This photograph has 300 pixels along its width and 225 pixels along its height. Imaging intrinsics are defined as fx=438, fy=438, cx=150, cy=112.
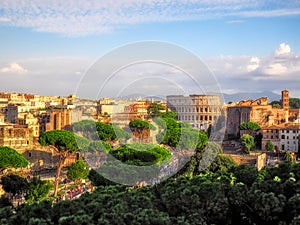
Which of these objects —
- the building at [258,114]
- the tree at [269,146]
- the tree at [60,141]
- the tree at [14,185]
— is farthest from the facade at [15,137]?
the building at [258,114]

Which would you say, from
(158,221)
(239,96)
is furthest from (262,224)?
(239,96)

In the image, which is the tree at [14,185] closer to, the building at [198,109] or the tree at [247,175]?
the tree at [247,175]

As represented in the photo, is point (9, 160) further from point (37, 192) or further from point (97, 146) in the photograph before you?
point (97, 146)

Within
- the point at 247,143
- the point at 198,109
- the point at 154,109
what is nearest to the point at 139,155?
the point at 198,109

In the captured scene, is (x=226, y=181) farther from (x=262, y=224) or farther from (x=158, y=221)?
(x=158, y=221)

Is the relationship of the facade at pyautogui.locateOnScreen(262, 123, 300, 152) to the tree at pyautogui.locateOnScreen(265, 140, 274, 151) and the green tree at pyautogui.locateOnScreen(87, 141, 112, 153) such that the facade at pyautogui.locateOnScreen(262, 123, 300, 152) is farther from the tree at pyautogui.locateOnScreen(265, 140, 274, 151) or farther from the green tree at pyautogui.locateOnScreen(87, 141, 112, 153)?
the green tree at pyautogui.locateOnScreen(87, 141, 112, 153)

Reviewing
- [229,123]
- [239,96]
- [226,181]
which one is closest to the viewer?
[226,181]
